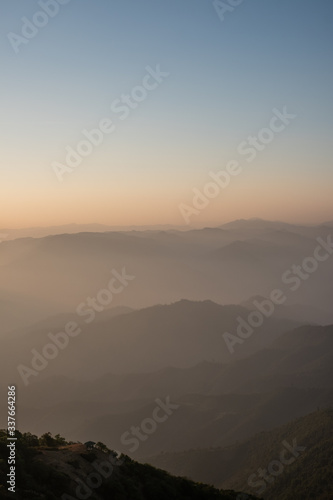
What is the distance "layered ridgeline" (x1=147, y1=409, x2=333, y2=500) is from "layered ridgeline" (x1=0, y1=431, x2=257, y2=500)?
185 feet

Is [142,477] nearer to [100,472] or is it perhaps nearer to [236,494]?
[100,472]

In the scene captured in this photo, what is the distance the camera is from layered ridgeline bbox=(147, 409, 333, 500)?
84.9m

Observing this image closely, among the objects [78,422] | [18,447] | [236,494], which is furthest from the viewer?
[78,422]

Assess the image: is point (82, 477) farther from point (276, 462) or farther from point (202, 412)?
point (202, 412)

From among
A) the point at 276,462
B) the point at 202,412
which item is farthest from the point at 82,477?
the point at 202,412

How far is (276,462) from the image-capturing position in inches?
4067

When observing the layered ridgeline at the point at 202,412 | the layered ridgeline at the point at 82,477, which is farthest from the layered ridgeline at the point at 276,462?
the layered ridgeline at the point at 82,477

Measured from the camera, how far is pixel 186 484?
3891 centimetres

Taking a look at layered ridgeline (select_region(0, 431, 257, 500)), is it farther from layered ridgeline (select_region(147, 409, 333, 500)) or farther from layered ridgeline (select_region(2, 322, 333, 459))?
layered ridgeline (select_region(2, 322, 333, 459))

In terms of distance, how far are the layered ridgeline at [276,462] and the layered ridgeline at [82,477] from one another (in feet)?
185

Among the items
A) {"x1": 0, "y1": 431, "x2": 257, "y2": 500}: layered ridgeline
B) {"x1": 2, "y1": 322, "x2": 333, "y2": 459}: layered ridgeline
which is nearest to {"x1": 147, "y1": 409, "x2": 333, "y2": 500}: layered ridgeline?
{"x1": 2, "y1": 322, "x2": 333, "y2": 459}: layered ridgeline

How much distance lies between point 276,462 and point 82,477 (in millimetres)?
90752

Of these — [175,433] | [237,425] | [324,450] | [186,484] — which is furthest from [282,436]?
[186,484]

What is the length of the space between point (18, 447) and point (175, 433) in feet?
462
